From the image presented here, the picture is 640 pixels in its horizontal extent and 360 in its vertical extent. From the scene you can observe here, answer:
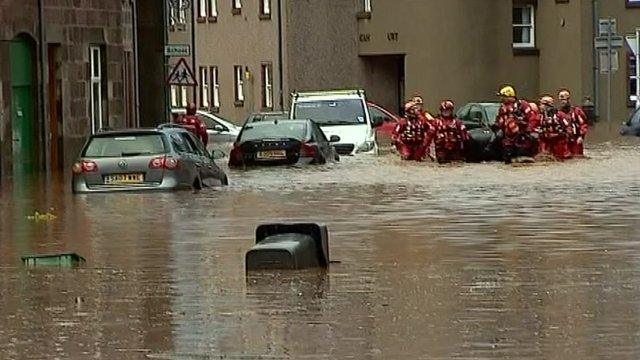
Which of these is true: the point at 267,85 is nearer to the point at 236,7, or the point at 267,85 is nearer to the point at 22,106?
the point at 236,7

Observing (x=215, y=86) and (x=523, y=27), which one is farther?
(x=215, y=86)

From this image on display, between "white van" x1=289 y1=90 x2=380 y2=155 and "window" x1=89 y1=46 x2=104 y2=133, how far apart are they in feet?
14.8

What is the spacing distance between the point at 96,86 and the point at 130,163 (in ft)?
52.8

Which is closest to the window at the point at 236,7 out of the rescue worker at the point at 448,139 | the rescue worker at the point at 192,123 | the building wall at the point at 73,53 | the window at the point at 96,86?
the building wall at the point at 73,53

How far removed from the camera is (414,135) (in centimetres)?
4091

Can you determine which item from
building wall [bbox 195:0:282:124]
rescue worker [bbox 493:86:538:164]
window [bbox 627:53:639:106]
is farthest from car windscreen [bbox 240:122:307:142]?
Result: window [bbox 627:53:639:106]

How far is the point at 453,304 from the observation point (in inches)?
561

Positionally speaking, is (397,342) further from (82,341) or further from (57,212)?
(57,212)

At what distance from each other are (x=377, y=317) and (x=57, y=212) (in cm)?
1387

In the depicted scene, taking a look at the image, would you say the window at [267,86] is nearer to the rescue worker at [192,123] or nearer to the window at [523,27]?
the window at [523,27]

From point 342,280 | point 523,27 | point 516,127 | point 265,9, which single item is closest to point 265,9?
point 265,9

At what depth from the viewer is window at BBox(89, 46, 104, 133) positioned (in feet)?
147

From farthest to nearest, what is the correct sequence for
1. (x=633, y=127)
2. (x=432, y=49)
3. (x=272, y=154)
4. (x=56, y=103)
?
(x=432, y=49) < (x=633, y=127) < (x=56, y=103) < (x=272, y=154)

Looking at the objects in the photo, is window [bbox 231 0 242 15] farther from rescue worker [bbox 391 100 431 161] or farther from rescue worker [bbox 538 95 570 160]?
rescue worker [bbox 538 95 570 160]
